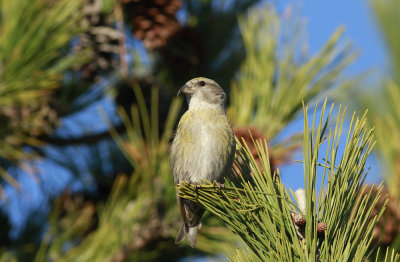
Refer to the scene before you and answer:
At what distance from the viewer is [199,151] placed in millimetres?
3264

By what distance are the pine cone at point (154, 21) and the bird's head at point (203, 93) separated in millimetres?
372

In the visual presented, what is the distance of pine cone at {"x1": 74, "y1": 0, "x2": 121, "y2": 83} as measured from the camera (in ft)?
12.4

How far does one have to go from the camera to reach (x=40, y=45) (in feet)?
10.4

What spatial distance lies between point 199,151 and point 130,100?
2.52 ft

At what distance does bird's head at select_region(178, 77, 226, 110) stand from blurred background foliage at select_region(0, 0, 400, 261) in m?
0.13

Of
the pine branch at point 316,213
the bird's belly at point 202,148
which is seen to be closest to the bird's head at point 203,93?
the bird's belly at point 202,148

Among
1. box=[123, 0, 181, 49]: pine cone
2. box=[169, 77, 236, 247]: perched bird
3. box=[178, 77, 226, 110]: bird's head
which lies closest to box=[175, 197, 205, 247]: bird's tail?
box=[169, 77, 236, 247]: perched bird

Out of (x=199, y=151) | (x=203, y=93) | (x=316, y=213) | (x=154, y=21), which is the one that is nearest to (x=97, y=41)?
(x=154, y=21)

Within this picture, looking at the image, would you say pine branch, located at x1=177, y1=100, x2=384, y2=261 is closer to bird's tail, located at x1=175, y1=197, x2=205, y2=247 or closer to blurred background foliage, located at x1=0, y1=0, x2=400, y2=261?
blurred background foliage, located at x1=0, y1=0, x2=400, y2=261

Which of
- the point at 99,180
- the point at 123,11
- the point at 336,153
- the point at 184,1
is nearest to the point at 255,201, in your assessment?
the point at 336,153

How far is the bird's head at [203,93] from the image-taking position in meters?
3.54

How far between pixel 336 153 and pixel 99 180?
2.36 meters

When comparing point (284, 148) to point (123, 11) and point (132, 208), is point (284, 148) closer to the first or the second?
point (132, 208)

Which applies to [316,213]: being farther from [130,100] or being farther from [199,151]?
[130,100]
